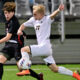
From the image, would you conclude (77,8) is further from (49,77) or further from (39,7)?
(39,7)

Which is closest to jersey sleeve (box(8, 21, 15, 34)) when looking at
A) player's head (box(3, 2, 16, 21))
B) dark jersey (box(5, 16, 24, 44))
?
dark jersey (box(5, 16, 24, 44))

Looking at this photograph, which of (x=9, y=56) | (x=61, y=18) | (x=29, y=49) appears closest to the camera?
(x=29, y=49)

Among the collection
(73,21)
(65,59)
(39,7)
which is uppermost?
(39,7)

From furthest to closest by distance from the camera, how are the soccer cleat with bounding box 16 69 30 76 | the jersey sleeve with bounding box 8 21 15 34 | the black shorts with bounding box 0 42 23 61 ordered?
the black shorts with bounding box 0 42 23 61, the jersey sleeve with bounding box 8 21 15 34, the soccer cleat with bounding box 16 69 30 76

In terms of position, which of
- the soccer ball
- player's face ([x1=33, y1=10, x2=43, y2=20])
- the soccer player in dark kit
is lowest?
the soccer ball

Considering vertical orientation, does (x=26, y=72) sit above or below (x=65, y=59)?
above

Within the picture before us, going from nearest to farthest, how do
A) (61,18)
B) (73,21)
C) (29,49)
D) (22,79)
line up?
(29,49)
(22,79)
(61,18)
(73,21)

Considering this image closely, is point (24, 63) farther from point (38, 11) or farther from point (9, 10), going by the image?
point (9, 10)

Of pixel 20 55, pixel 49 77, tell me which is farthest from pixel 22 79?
pixel 20 55

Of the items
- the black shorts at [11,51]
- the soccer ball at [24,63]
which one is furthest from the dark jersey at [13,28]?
the soccer ball at [24,63]

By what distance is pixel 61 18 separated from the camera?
1402cm

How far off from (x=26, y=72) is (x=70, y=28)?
7.12 metres

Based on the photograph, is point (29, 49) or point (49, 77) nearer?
point (29, 49)

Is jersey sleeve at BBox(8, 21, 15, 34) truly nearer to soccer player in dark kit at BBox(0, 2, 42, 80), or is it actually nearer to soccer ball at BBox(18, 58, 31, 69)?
soccer player in dark kit at BBox(0, 2, 42, 80)
